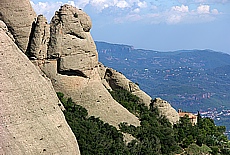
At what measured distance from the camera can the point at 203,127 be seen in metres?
48.2

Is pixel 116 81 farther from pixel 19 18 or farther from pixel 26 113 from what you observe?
pixel 26 113

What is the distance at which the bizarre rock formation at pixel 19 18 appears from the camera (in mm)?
33094

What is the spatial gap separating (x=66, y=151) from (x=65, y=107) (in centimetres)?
1112

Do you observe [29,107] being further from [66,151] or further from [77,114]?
[77,114]

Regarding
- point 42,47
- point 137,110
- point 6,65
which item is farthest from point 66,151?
point 137,110

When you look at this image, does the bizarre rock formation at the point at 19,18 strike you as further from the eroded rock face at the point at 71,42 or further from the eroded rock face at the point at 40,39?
the eroded rock face at the point at 71,42

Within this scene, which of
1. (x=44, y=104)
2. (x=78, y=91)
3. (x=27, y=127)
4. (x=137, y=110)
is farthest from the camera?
(x=137, y=110)

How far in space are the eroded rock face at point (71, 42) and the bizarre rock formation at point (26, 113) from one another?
34.8ft

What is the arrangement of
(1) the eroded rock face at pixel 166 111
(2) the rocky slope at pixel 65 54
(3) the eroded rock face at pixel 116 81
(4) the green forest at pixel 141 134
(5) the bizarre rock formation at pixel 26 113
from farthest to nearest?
1. (3) the eroded rock face at pixel 116 81
2. (1) the eroded rock face at pixel 166 111
3. (2) the rocky slope at pixel 65 54
4. (4) the green forest at pixel 141 134
5. (5) the bizarre rock formation at pixel 26 113

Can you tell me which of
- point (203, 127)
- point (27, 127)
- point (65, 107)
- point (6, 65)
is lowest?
point (203, 127)

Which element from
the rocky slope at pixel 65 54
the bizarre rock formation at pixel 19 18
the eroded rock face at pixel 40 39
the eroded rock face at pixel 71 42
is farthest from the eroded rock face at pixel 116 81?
the bizarre rock formation at pixel 19 18

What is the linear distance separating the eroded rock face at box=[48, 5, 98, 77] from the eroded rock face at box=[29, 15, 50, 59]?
47 cm

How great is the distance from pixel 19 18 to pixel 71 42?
16.4 feet

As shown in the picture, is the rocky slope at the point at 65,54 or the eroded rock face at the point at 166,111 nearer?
the rocky slope at the point at 65,54
